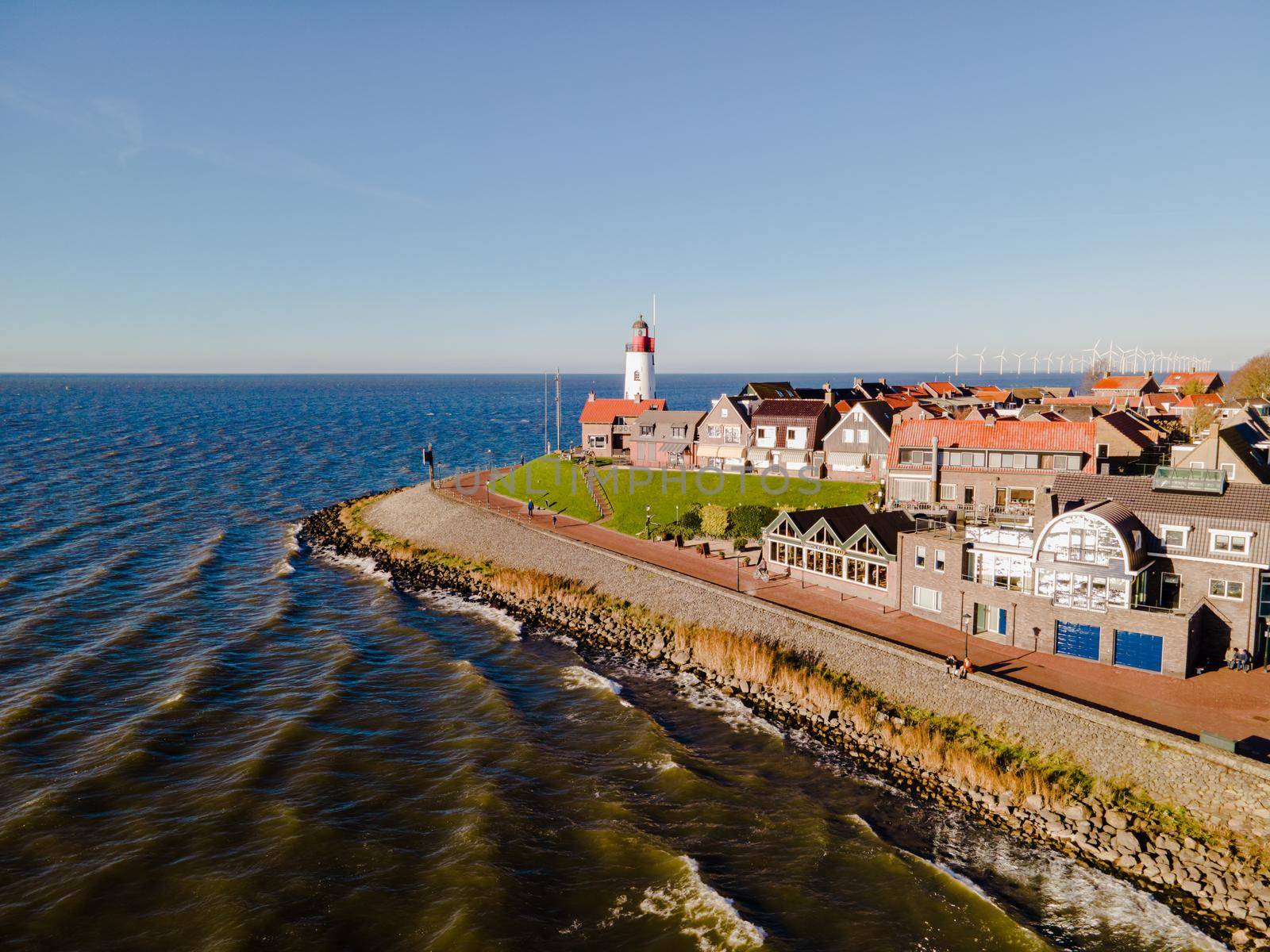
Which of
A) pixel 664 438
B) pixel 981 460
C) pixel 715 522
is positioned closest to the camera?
pixel 981 460

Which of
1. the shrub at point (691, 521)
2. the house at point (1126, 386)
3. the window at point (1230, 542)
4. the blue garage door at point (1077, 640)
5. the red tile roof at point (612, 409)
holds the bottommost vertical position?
the blue garage door at point (1077, 640)

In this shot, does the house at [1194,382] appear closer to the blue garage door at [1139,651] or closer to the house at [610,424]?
the house at [610,424]

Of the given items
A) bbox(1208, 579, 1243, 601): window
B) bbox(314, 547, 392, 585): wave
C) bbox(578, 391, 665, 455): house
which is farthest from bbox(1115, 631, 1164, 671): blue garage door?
bbox(578, 391, 665, 455): house

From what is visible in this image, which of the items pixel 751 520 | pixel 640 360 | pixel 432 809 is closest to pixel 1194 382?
pixel 640 360

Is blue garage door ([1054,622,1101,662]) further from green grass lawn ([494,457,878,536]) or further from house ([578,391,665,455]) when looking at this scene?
house ([578,391,665,455])

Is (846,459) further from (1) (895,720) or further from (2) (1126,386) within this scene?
(2) (1126,386)

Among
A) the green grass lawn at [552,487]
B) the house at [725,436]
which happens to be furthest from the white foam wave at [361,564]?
the house at [725,436]
